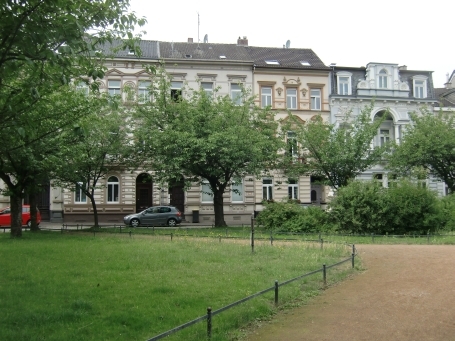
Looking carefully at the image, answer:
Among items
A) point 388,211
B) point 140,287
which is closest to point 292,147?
point 388,211

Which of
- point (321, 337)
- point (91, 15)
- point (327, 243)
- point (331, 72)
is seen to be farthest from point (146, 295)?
point (331, 72)

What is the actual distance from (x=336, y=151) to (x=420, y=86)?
1952cm

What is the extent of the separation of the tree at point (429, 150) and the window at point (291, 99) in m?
9.81

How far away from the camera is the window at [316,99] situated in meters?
41.5

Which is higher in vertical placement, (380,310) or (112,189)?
(112,189)

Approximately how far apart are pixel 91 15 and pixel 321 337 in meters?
6.63

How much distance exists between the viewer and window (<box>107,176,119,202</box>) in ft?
125

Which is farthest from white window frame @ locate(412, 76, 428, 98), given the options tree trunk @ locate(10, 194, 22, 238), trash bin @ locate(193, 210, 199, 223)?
tree trunk @ locate(10, 194, 22, 238)

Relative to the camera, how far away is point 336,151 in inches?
1155

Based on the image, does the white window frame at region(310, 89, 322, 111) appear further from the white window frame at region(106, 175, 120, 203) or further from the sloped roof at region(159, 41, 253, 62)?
the white window frame at region(106, 175, 120, 203)

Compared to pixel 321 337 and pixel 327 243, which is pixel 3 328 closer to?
pixel 321 337

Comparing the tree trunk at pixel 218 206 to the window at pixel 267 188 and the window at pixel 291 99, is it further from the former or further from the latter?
the window at pixel 291 99

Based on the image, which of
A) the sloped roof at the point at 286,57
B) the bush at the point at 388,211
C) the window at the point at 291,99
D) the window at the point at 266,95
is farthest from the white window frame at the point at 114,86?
the bush at the point at 388,211

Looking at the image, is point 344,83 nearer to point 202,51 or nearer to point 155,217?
point 202,51
